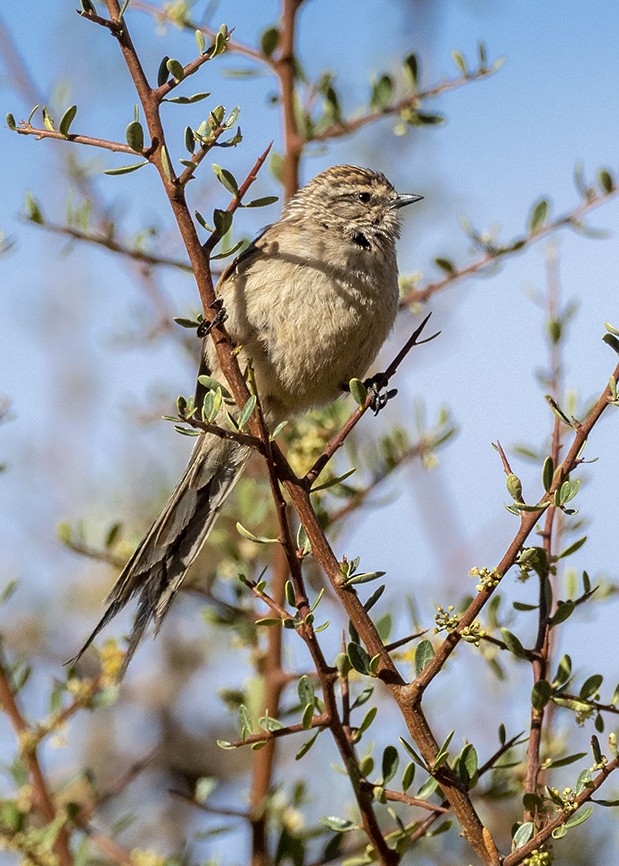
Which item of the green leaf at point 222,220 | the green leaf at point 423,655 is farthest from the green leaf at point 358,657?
the green leaf at point 222,220

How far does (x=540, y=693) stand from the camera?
2213 mm

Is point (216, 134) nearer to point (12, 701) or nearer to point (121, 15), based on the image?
point (121, 15)

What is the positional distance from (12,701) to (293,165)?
6.86ft

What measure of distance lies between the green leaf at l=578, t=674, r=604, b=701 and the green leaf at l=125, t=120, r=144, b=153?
148 cm

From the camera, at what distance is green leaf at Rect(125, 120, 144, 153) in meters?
2.17

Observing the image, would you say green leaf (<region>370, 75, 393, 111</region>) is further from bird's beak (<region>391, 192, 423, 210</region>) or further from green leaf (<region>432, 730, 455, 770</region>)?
green leaf (<region>432, 730, 455, 770</region>)

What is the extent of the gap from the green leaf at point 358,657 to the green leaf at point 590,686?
0.47 m

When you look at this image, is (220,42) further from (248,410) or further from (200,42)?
(248,410)

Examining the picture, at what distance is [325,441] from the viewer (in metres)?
3.70

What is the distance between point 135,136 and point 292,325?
5.94 ft

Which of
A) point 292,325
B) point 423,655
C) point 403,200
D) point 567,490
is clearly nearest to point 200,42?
point 567,490

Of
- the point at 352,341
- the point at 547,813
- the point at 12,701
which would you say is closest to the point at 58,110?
the point at 352,341

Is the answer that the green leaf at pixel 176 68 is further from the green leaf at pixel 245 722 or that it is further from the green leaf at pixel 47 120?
the green leaf at pixel 245 722

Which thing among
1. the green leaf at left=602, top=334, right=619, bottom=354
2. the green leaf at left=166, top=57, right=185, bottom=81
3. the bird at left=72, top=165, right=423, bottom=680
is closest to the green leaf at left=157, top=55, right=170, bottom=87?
the green leaf at left=166, top=57, right=185, bottom=81
